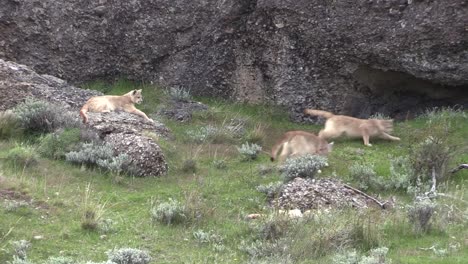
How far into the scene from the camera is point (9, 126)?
53.1 ft

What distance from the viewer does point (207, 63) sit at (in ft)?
66.8

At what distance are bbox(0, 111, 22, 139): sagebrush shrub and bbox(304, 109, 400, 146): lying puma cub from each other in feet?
19.0

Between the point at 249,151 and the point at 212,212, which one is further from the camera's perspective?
the point at 249,151

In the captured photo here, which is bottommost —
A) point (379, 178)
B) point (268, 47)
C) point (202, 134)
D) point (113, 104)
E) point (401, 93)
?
point (202, 134)

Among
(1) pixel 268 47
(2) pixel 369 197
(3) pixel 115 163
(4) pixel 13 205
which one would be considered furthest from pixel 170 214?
(1) pixel 268 47

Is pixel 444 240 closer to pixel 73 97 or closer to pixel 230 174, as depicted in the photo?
pixel 230 174

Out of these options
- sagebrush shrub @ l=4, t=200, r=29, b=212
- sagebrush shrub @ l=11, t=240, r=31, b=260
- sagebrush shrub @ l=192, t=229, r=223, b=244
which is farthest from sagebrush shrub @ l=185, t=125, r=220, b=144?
sagebrush shrub @ l=11, t=240, r=31, b=260

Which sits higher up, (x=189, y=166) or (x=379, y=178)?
(x=379, y=178)

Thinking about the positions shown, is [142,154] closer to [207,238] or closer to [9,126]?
[9,126]

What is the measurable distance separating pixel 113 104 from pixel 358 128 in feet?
16.2

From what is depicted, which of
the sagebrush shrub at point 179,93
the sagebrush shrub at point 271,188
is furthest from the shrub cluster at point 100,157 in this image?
the sagebrush shrub at point 179,93

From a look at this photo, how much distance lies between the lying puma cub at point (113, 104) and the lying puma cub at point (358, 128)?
3.55 m

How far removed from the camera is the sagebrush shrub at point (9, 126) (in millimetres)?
16109

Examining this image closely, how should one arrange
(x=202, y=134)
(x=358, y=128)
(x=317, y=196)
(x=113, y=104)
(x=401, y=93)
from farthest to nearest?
(x=401, y=93) → (x=113, y=104) → (x=202, y=134) → (x=358, y=128) → (x=317, y=196)
